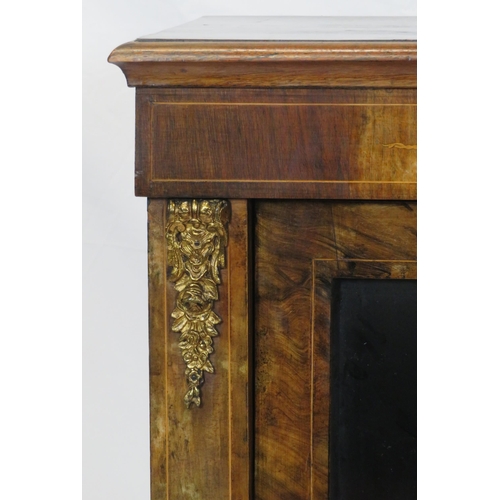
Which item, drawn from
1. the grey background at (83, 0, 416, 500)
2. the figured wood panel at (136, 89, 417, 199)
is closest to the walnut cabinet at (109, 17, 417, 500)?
the figured wood panel at (136, 89, 417, 199)

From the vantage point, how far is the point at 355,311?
0.75 metres

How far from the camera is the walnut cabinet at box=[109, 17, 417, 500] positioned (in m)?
0.71

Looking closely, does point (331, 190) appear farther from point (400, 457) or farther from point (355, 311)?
point (400, 457)

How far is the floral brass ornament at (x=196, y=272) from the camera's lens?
0.74 meters

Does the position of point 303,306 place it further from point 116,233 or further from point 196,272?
point 116,233

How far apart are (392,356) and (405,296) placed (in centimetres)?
5

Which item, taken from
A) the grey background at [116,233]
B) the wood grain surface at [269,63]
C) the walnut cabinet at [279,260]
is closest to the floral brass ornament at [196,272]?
the walnut cabinet at [279,260]

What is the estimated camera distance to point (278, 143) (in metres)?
0.72

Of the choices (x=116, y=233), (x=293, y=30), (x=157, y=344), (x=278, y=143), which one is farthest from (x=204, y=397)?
(x=116, y=233)

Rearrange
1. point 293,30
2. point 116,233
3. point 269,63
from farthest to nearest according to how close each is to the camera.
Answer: point 116,233 < point 293,30 < point 269,63

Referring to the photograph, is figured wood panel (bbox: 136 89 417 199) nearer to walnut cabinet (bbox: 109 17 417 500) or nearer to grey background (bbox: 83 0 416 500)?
walnut cabinet (bbox: 109 17 417 500)

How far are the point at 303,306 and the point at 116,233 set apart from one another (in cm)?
65

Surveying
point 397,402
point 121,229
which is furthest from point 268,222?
point 121,229

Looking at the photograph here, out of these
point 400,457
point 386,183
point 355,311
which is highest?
point 386,183
